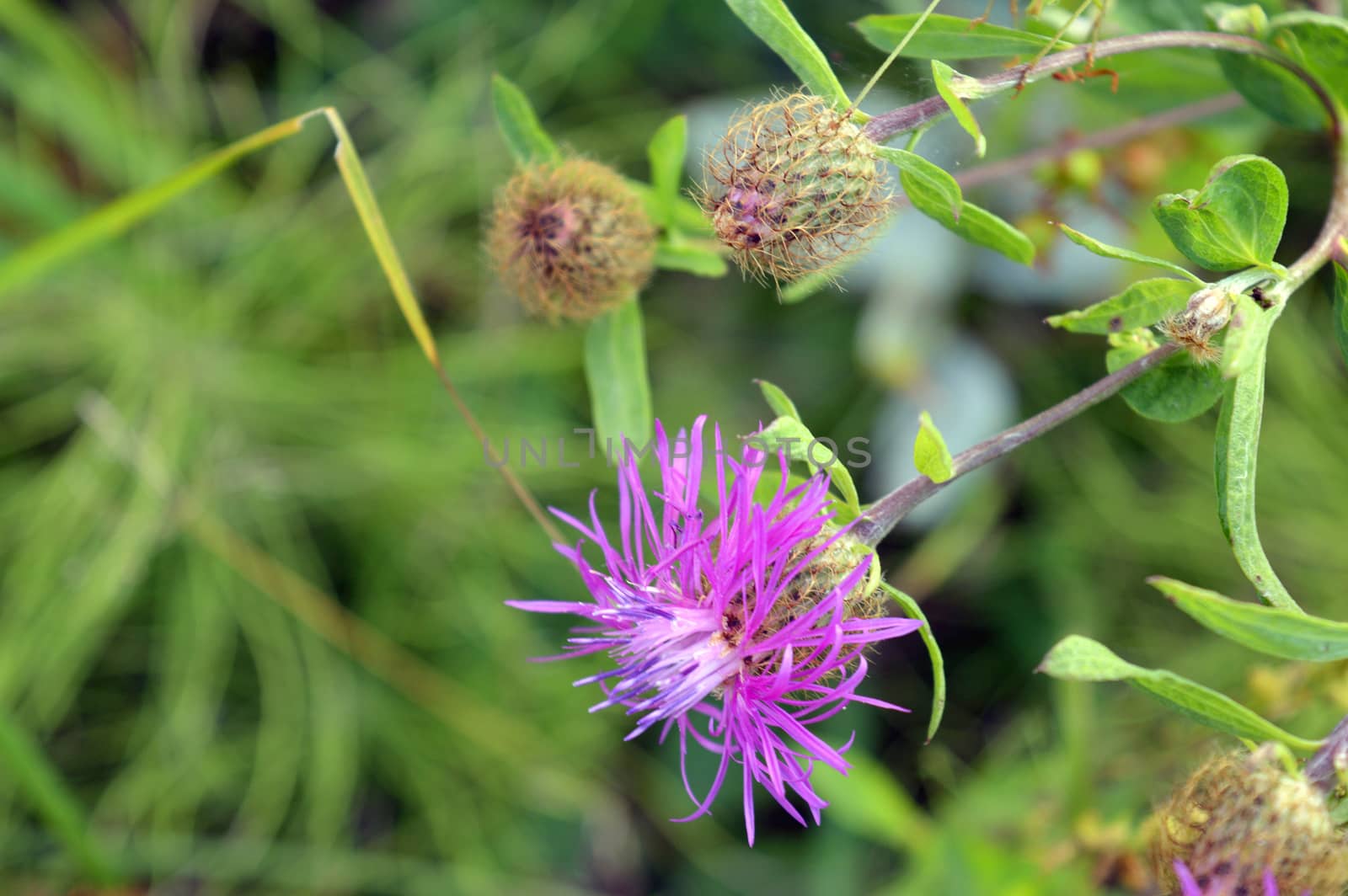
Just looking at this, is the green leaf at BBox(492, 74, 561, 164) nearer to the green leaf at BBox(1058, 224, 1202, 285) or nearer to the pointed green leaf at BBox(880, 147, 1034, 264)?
the pointed green leaf at BBox(880, 147, 1034, 264)

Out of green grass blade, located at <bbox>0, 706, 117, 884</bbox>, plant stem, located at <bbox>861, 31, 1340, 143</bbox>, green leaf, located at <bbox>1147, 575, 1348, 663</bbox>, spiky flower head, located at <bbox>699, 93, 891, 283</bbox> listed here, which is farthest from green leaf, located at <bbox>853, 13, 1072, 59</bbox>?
green grass blade, located at <bbox>0, 706, 117, 884</bbox>

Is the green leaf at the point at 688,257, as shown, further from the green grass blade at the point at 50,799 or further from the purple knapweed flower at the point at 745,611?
the green grass blade at the point at 50,799

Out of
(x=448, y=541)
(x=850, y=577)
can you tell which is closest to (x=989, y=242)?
(x=850, y=577)

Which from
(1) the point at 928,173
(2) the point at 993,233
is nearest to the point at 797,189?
(1) the point at 928,173

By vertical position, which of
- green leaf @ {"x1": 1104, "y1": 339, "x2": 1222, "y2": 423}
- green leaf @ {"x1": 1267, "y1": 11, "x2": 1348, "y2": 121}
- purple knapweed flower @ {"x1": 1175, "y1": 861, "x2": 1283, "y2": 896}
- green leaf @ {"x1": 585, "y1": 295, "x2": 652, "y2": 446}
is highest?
green leaf @ {"x1": 1267, "y1": 11, "x2": 1348, "y2": 121}

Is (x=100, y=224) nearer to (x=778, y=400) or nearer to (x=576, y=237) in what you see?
(x=576, y=237)

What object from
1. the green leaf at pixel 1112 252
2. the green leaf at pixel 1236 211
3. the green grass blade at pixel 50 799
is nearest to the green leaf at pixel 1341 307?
the green leaf at pixel 1236 211
